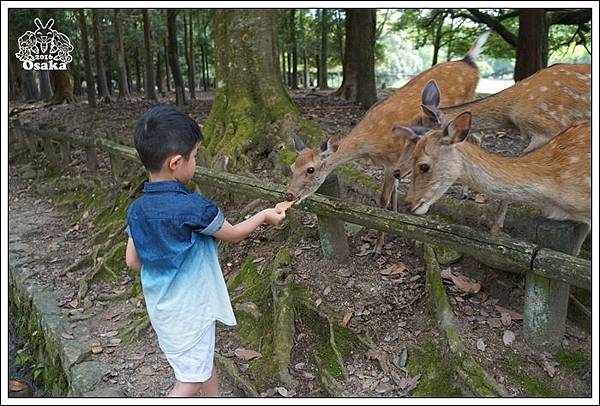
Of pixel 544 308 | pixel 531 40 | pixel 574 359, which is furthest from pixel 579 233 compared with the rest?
pixel 531 40

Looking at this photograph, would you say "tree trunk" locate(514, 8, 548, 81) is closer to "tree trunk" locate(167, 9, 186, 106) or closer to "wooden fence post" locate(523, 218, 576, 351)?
"wooden fence post" locate(523, 218, 576, 351)

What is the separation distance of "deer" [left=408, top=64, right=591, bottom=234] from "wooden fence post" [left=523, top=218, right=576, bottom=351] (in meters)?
0.75

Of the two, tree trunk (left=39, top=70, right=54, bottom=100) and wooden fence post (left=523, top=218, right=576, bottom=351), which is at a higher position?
tree trunk (left=39, top=70, right=54, bottom=100)

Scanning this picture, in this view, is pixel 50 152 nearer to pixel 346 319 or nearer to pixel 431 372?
pixel 346 319

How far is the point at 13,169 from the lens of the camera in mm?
9734

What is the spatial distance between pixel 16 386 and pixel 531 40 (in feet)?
25.1

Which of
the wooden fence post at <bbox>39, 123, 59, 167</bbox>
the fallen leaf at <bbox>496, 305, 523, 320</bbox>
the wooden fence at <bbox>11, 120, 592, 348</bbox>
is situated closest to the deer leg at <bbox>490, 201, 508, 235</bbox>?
the wooden fence at <bbox>11, 120, 592, 348</bbox>

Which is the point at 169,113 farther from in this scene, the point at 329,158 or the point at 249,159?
the point at 249,159

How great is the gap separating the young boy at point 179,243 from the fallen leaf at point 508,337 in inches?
57.2

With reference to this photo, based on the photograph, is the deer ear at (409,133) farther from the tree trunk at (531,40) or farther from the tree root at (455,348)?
the tree trunk at (531,40)

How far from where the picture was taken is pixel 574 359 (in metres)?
2.89

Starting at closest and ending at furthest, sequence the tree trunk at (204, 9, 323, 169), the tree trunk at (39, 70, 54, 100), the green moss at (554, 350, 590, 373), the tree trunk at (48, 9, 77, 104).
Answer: the green moss at (554, 350, 590, 373) → the tree trunk at (204, 9, 323, 169) → the tree trunk at (48, 9, 77, 104) → the tree trunk at (39, 70, 54, 100)

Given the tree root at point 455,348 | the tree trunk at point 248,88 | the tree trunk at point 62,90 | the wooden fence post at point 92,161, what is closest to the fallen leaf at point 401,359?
the tree root at point 455,348

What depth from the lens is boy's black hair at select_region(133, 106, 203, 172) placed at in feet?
Result: 7.85
